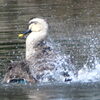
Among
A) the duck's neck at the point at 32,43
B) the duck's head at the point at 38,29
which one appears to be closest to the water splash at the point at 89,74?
the duck's neck at the point at 32,43

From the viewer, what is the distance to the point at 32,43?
50.2 feet

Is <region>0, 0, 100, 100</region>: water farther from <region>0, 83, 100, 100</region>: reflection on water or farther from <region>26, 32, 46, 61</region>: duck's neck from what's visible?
<region>26, 32, 46, 61</region>: duck's neck

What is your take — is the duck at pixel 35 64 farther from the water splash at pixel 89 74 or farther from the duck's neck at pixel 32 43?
the water splash at pixel 89 74

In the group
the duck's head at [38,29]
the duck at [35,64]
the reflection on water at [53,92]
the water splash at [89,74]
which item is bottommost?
the reflection on water at [53,92]

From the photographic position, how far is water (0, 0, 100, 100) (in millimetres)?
12750

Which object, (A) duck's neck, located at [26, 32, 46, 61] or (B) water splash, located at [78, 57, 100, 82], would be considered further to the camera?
(A) duck's neck, located at [26, 32, 46, 61]

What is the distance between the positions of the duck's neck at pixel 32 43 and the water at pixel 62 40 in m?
0.62

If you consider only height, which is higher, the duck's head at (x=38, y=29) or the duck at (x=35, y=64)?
the duck's head at (x=38, y=29)

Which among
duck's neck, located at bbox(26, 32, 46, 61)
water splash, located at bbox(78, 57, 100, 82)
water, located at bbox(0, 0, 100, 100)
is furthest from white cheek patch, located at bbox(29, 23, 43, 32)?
water splash, located at bbox(78, 57, 100, 82)

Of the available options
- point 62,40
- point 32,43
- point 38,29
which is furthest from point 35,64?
point 62,40

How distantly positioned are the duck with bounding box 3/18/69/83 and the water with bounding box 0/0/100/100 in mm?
325

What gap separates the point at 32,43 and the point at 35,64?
1.14 m

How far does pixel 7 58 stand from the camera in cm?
1602

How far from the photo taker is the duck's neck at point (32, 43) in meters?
15.0
